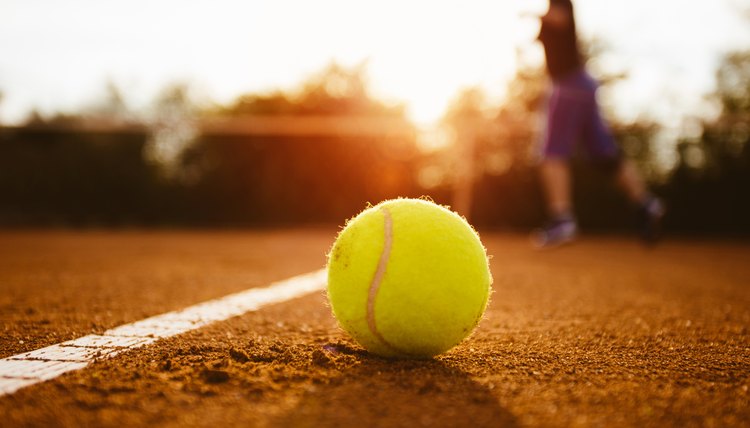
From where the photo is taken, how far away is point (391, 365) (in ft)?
5.88

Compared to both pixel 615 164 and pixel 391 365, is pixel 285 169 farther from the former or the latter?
pixel 391 365

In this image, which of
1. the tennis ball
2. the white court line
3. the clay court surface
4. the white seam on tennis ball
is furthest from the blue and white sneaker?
the white seam on tennis ball

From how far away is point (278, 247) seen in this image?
7148 millimetres

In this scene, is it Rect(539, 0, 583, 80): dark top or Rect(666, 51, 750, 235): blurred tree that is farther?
Rect(666, 51, 750, 235): blurred tree

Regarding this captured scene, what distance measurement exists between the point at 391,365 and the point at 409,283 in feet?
0.75

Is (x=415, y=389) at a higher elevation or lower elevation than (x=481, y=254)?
lower

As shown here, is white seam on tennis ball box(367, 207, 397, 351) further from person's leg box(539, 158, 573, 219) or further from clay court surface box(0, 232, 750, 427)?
person's leg box(539, 158, 573, 219)

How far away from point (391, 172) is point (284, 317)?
11.0m

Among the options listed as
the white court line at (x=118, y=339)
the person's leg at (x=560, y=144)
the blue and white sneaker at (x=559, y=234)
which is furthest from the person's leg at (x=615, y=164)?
the white court line at (x=118, y=339)

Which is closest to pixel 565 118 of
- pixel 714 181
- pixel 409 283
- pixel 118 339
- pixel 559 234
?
pixel 559 234

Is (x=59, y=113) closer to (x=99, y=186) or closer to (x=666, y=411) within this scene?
(x=99, y=186)

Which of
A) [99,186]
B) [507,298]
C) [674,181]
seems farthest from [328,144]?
[507,298]

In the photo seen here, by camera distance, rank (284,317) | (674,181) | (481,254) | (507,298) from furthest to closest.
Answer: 1. (674,181)
2. (507,298)
3. (284,317)
4. (481,254)

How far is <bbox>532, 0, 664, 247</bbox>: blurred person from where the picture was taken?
4.75 m
